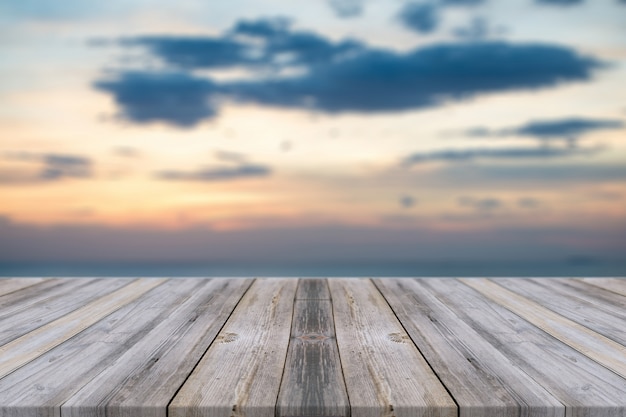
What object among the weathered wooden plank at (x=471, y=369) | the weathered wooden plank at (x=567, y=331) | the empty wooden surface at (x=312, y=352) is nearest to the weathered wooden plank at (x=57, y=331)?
the empty wooden surface at (x=312, y=352)

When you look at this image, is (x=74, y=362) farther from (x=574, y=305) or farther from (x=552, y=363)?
(x=574, y=305)

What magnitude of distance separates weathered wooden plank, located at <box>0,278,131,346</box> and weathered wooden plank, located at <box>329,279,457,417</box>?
1100mm

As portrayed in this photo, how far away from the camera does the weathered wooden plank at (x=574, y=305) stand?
1.80 metres

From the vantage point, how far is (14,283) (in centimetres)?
270

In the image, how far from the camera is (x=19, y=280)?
9.16ft

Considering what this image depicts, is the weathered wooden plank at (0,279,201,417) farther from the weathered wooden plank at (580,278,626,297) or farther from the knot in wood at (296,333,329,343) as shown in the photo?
the weathered wooden plank at (580,278,626,297)

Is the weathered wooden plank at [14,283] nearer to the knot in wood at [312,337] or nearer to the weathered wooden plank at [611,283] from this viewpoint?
the knot in wood at [312,337]

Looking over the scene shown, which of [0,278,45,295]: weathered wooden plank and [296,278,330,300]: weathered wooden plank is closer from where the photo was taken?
[296,278,330,300]: weathered wooden plank

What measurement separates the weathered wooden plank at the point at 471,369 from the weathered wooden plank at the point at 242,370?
1.37 ft

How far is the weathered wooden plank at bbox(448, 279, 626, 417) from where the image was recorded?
1114 mm

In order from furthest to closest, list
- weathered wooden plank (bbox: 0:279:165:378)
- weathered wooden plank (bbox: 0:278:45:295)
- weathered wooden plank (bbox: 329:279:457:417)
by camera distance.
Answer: weathered wooden plank (bbox: 0:278:45:295), weathered wooden plank (bbox: 0:279:165:378), weathered wooden plank (bbox: 329:279:457:417)

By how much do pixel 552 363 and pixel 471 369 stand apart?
261mm

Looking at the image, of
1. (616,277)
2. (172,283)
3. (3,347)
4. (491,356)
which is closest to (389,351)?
(491,356)

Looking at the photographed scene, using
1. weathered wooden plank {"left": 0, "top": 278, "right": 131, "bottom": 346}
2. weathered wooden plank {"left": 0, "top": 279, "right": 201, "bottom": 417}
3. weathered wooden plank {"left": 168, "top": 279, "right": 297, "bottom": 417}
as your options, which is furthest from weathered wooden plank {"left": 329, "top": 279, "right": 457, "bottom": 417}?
weathered wooden plank {"left": 0, "top": 278, "right": 131, "bottom": 346}
